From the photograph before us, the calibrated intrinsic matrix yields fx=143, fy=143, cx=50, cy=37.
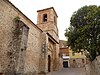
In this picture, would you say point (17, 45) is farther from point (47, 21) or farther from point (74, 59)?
point (74, 59)

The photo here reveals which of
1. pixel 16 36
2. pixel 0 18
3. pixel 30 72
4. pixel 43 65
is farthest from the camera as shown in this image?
pixel 43 65

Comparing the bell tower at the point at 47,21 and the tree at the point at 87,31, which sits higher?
the bell tower at the point at 47,21

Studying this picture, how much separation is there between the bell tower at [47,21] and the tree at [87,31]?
11.0 metres

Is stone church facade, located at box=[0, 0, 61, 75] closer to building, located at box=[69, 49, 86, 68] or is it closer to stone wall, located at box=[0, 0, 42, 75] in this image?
stone wall, located at box=[0, 0, 42, 75]

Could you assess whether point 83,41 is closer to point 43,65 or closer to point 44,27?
point 43,65

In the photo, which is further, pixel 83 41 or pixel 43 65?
Result: pixel 43 65

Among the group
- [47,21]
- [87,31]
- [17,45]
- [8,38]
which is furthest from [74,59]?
[8,38]

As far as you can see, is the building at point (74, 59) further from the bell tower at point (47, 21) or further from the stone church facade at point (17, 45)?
the stone church facade at point (17, 45)

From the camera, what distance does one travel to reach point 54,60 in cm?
2230

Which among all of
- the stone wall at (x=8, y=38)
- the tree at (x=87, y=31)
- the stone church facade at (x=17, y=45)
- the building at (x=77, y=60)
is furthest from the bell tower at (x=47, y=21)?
the building at (x=77, y=60)

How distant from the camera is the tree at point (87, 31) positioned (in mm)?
10742

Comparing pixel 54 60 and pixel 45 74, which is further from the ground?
pixel 54 60

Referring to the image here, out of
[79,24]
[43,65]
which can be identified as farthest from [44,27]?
[79,24]

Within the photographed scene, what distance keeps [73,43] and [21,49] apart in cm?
448
